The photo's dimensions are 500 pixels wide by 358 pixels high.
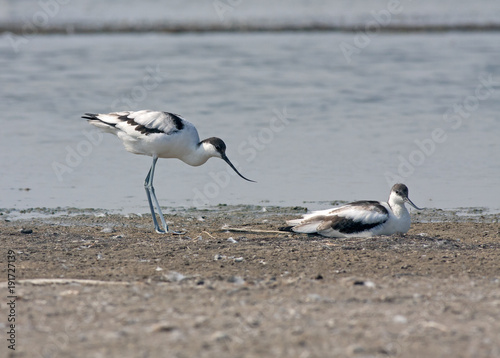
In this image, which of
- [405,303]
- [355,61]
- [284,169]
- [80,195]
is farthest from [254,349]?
[355,61]

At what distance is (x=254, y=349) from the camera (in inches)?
197

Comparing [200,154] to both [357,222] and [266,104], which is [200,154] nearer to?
→ [357,222]

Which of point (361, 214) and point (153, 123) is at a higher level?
point (153, 123)

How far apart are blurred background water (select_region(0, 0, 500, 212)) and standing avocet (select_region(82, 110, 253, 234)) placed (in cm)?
116

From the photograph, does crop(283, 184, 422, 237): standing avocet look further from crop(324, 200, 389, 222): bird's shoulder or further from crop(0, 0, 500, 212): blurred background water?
crop(0, 0, 500, 212): blurred background water
